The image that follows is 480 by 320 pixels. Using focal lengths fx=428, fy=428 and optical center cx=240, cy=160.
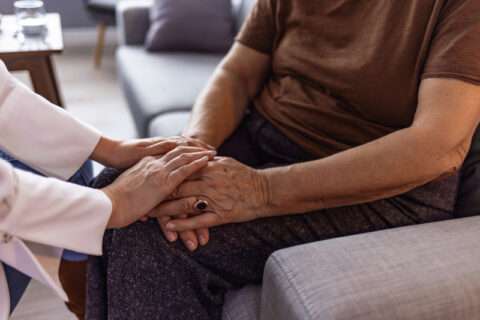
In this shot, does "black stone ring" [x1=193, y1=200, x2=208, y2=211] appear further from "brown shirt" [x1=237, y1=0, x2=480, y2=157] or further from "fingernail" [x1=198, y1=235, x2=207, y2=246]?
"brown shirt" [x1=237, y1=0, x2=480, y2=157]

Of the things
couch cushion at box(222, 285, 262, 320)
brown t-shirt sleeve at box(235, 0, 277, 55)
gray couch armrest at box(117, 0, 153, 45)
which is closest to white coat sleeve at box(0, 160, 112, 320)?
couch cushion at box(222, 285, 262, 320)

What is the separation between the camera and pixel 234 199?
0.91 meters

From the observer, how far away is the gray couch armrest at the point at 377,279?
2.11 feet

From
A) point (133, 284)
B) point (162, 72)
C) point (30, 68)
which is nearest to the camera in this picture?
point (133, 284)

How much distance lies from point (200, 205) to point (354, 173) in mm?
334

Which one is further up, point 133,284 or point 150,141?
point 150,141

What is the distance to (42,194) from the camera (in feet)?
2.44

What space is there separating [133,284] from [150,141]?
0.35 metres

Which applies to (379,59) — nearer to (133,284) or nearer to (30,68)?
(133,284)

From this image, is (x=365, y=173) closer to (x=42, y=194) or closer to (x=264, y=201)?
(x=264, y=201)

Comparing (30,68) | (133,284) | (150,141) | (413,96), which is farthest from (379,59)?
(30,68)

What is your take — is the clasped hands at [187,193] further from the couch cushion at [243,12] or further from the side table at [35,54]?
the couch cushion at [243,12]

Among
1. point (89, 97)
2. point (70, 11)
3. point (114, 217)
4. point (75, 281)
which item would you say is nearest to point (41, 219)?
point (114, 217)

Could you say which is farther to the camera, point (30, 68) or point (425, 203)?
point (30, 68)
